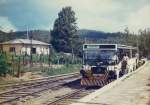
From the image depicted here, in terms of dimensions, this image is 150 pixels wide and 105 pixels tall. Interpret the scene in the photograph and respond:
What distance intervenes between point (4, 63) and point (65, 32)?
50.5 meters

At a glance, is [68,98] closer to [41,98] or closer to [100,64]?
[41,98]

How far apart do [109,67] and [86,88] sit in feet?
7.11

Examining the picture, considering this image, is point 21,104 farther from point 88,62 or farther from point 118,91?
point 88,62

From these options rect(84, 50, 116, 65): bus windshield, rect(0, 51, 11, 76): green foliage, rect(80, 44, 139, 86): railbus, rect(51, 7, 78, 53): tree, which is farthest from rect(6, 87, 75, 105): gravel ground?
rect(51, 7, 78, 53): tree

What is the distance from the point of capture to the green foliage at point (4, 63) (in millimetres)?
29781

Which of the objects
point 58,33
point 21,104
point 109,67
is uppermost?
point 58,33

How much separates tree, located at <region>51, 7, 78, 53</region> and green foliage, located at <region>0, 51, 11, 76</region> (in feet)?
150

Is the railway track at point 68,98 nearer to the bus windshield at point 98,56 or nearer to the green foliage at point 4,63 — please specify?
the bus windshield at point 98,56

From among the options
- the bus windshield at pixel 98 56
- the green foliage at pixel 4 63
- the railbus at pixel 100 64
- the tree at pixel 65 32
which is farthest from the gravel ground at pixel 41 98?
the tree at pixel 65 32

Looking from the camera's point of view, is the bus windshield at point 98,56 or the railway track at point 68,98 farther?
the bus windshield at point 98,56

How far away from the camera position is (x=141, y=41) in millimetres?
90250

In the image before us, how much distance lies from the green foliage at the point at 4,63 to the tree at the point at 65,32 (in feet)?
150

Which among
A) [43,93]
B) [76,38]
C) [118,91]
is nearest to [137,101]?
[118,91]

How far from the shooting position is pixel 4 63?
1174 inches
